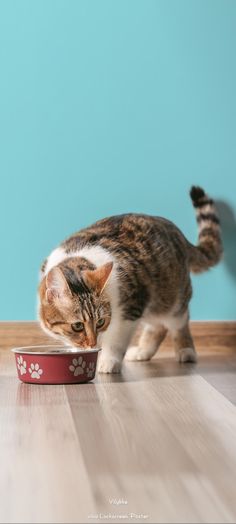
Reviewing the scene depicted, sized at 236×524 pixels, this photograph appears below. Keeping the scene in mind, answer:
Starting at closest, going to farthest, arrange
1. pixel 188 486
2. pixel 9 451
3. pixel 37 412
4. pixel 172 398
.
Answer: pixel 188 486, pixel 9 451, pixel 37 412, pixel 172 398

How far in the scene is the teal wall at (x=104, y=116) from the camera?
3.31m

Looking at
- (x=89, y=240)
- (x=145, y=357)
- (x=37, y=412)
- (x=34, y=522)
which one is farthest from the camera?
(x=145, y=357)

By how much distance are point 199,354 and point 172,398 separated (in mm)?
1067

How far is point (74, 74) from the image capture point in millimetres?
3336

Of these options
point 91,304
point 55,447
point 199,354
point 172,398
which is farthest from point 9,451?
point 199,354

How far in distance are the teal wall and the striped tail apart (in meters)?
0.11

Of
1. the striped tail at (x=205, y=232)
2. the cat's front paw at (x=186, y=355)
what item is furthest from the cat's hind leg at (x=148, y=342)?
the striped tail at (x=205, y=232)

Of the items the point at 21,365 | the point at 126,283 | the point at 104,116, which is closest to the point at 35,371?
the point at 21,365

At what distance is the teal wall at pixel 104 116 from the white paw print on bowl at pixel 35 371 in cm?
77

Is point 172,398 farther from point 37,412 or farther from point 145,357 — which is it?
point 145,357

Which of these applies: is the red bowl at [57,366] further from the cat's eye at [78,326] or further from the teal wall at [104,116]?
the teal wall at [104,116]

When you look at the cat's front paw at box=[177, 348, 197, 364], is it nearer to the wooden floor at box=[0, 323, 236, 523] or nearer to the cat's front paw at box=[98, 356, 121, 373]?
the wooden floor at box=[0, 323, 236, 523]

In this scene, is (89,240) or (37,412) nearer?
(37,412)

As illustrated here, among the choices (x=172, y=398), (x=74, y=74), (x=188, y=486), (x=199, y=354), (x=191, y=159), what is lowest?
(x=199, y=354)
